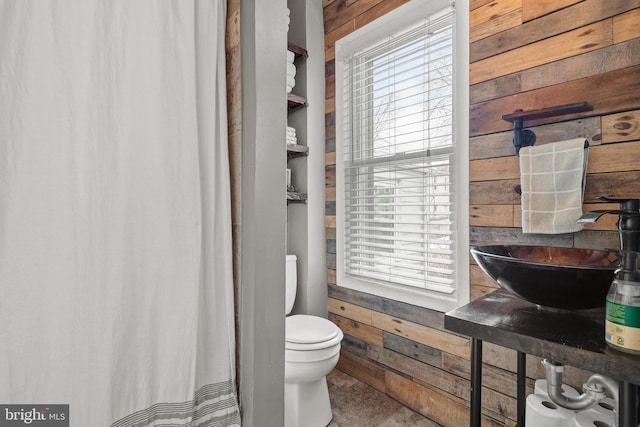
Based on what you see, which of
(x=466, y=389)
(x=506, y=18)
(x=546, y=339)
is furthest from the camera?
(x=466, y=389)

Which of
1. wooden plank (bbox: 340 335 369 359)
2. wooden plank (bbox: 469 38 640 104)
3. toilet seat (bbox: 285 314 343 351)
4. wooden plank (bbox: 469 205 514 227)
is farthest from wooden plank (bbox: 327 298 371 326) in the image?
wooden plank (bbox: 469 38 640 104)

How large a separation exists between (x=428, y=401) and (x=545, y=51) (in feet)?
6.04

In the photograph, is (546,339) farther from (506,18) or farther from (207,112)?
(506,18)

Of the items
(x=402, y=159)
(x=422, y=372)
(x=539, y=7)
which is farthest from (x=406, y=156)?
(x=422, y=372)

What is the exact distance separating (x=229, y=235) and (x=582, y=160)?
1.40 metres

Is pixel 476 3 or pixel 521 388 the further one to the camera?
pixel 476 3

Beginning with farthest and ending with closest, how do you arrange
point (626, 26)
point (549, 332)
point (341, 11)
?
point (341, 11)
point (626, 26)
point (549, 332)

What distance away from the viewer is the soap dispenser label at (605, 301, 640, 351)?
73cm

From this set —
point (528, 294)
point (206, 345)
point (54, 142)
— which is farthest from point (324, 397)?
point (54, 142)

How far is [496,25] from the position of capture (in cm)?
164

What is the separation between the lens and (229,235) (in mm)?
1277

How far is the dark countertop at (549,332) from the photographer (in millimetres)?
745

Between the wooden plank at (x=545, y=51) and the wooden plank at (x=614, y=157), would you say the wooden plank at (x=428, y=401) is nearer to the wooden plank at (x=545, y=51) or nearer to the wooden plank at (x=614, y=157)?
the wooden plank at (x=614, y=157)

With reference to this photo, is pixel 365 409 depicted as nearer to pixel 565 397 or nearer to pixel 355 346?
pixel 355 346
